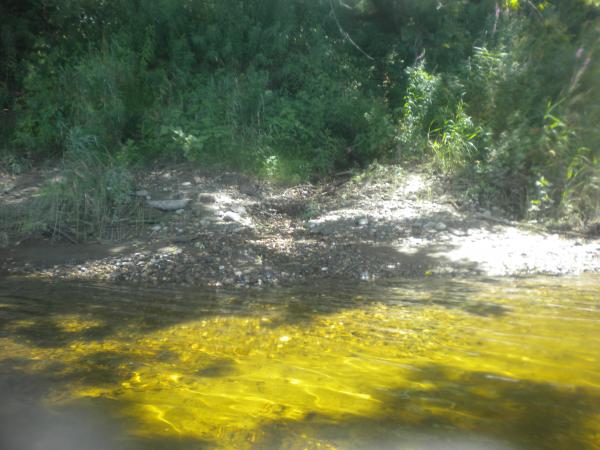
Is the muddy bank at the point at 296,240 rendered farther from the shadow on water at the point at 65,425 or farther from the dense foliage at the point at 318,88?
the shadow on water at the point at 65,425

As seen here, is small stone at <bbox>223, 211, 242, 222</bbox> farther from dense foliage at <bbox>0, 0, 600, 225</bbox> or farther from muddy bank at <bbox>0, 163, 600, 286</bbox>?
dense foliage at <bbox>0, 0, 600, 225</bbox>

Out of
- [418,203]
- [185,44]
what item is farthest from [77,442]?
[185,44]

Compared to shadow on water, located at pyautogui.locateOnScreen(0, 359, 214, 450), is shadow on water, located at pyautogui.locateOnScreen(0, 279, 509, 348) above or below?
Answer: below

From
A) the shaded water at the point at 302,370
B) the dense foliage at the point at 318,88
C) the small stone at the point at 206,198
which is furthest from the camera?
the dense foliage at the point at 318,88

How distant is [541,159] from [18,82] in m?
10.2

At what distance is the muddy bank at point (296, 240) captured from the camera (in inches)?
252

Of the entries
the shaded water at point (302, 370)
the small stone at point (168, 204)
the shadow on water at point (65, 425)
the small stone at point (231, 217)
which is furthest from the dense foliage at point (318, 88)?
the shadow on water at point (65, 425)

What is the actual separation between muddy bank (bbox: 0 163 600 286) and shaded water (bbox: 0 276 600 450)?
0.87m

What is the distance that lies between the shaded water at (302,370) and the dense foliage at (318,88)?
13.0ft

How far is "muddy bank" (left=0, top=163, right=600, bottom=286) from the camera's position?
641cm

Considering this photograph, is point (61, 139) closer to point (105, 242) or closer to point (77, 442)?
point (105, 242)

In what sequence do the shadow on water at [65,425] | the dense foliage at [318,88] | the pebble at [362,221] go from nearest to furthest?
1. the shadow on water at [65,425]
2. the pebble at [362,221]
3. the dense foliage at [318,88]

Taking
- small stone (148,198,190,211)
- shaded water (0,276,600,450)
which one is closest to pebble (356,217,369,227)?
shaded water (0,276,600,450)

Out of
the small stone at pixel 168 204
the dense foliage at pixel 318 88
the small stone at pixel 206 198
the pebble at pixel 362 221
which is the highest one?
the dense foliage at pixel 318 88
